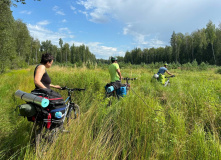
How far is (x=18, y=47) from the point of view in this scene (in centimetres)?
4009

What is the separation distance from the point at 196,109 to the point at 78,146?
2.74 meters

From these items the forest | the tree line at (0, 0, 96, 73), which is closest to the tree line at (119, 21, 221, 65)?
the forest

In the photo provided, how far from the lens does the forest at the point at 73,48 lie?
17.9 m

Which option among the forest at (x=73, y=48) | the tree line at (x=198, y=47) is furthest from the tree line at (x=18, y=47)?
the tree line at (x=198, y=47)

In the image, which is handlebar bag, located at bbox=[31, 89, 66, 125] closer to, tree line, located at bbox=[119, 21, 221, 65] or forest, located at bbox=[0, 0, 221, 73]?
forest, located at bbox=[0, 0, 221, 73]

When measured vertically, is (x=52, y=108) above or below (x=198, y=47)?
below

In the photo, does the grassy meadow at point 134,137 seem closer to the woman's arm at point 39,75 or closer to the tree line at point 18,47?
the woman's arm at point 39,75

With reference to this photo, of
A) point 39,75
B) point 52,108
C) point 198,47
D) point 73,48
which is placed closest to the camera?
point 52,108

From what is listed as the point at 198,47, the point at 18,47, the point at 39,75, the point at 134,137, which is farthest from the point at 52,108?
the point at 198,47

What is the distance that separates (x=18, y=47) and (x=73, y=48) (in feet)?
160

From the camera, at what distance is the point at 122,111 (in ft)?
8.86

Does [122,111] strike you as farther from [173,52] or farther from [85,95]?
[173,52]

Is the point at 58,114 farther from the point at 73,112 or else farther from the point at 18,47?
the point at 18,47

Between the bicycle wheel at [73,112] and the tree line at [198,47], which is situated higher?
the tree line at [198,47]
